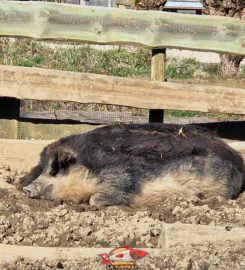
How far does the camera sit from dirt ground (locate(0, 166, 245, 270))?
381 cm

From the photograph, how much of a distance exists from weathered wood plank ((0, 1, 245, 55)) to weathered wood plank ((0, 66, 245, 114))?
1.06 ft

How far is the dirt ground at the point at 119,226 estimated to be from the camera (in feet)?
12.5

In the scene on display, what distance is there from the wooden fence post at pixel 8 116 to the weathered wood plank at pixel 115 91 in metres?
0.36

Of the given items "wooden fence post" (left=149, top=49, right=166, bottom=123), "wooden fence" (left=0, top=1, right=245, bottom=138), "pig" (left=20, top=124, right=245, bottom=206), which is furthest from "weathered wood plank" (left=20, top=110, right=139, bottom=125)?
"pig" (left=20, top=124, right=245, bottom=206)

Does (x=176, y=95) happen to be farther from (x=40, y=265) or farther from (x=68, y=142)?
(x=40, y=265)

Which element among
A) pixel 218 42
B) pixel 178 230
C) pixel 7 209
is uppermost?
pixel 218 42

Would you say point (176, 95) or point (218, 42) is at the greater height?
point (218, 42)

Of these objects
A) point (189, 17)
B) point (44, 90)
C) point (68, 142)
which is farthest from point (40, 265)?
point (189, 17)

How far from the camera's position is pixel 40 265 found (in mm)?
3807

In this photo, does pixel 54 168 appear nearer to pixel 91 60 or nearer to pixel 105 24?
pixel 105 24

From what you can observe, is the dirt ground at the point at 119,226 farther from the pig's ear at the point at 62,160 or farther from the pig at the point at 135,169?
the pig's ear at the point at 62,160

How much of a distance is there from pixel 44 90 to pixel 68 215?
5.18 ft

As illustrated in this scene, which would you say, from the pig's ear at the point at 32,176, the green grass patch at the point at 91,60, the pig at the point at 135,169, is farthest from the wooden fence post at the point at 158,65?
the green grass patch at the point at 91,60

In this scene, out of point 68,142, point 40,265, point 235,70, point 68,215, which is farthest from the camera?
point 235,70
